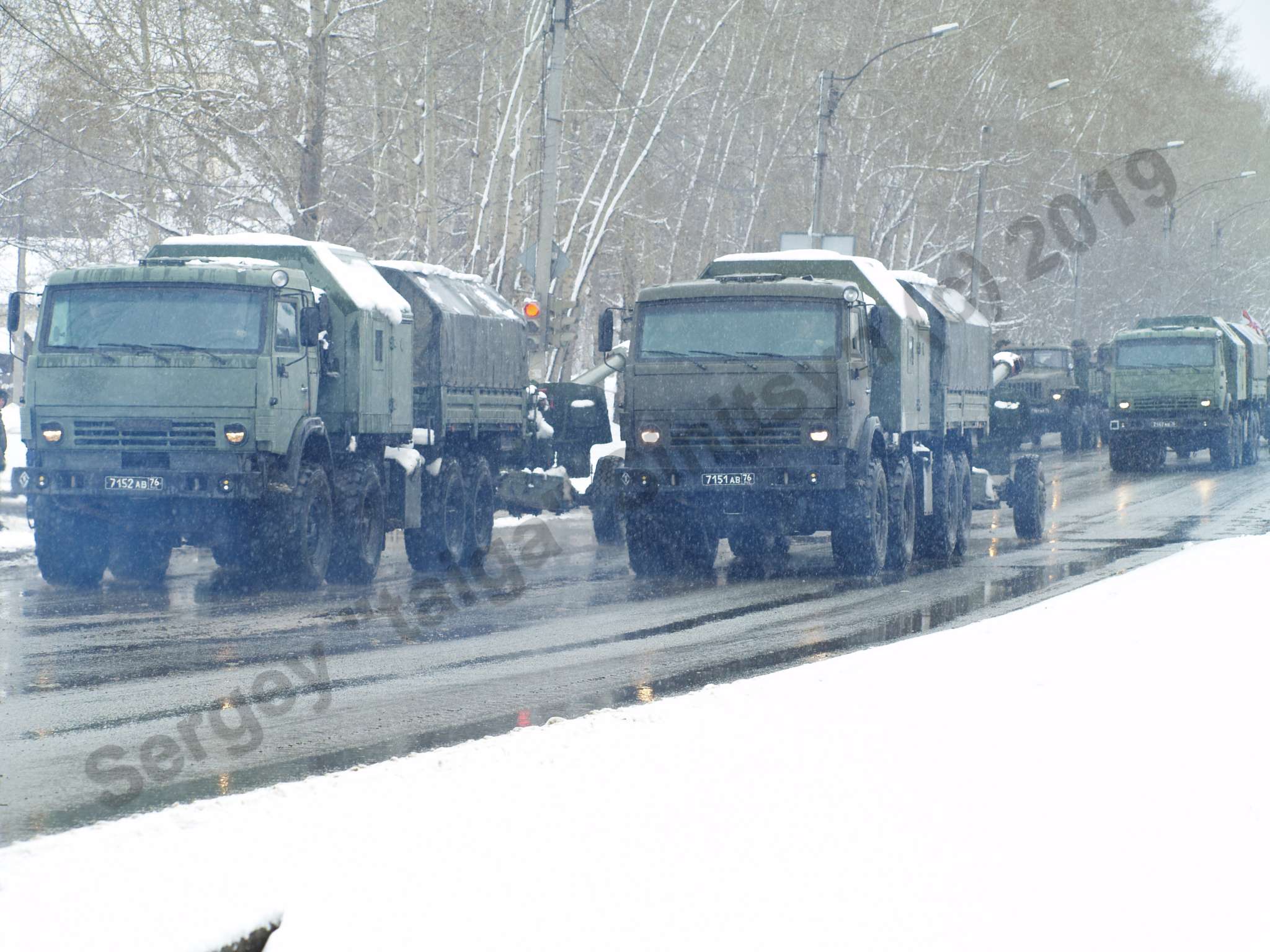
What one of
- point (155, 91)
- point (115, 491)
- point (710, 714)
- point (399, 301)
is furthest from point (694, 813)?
point (155, 91)

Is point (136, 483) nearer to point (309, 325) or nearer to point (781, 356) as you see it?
point (309, 325)

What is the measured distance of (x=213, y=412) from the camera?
14273 millimetres

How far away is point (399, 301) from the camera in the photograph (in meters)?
16.9

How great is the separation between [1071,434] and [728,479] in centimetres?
3029

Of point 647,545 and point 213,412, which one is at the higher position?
point 213,412

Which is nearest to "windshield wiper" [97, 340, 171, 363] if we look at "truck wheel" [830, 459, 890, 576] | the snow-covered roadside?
"truck wheel" [830, 459, 890, 576]

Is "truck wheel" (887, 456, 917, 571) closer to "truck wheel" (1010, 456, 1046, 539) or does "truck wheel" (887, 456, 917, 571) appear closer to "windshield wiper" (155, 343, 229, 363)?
"truck wheel" (1010, 456, 1046, 539)

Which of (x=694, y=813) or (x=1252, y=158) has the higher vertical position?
(x=1252, y=158)

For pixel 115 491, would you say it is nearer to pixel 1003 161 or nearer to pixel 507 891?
pixel 507 891

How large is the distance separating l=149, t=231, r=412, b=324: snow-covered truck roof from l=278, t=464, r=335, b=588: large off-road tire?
163 cm

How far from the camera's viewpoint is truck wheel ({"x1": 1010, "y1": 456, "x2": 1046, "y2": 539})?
2152cm

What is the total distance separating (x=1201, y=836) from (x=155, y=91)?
2404 cm

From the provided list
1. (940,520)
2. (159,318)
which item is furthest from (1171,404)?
(159,318)

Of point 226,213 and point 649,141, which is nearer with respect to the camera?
point 226,213
